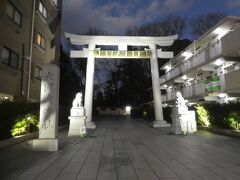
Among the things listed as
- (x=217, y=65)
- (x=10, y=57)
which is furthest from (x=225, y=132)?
(x=10, y=57)

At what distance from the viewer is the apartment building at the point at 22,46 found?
517 inches

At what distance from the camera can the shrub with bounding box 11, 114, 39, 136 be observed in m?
10.2

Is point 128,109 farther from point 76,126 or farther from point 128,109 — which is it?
point 76,126

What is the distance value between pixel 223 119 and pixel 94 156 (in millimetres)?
8874

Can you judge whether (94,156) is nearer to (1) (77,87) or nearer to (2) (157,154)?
(2) (157,154)

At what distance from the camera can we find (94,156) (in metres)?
6.94

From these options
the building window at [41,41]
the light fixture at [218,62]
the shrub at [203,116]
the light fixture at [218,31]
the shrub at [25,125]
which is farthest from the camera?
the light fixture at [218,31]

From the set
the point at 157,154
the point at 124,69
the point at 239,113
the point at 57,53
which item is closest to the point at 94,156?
the point at 157,154

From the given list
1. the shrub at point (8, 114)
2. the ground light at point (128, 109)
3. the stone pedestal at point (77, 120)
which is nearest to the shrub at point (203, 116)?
the stone pedestal at point (77, 120)

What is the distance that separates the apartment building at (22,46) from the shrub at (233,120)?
10274mm

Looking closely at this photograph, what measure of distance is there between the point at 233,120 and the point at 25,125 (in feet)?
36.2

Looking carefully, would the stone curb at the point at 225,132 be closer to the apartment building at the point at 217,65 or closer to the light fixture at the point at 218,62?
the apartment building at the point at 217,65

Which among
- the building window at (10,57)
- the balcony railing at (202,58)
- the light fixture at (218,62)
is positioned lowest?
the building window at (10,57)

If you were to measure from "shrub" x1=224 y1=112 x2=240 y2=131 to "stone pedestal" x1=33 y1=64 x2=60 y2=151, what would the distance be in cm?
919
